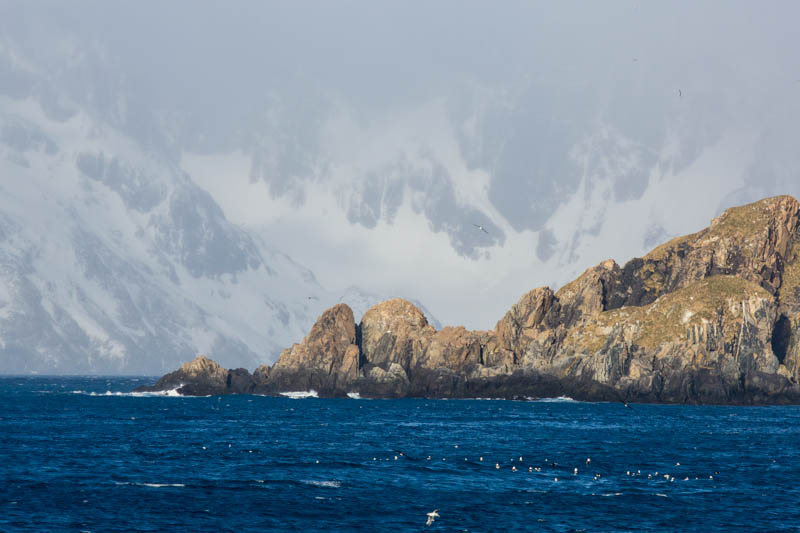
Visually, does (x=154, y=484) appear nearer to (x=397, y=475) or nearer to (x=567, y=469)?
(x=397, y=475)

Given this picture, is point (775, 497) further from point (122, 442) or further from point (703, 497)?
point (122, 442)

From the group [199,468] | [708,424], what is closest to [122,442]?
[199,468]

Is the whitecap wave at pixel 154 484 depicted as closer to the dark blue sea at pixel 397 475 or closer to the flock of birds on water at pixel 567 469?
the dark blue sea at pixel 397 475

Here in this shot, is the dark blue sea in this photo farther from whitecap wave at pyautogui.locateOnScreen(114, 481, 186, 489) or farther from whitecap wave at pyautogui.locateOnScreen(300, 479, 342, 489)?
whitecap wave at pyautogui.locateOnScreen(300, 479, 342, 489)

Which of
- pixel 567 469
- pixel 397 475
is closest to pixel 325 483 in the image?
pixel 397 475

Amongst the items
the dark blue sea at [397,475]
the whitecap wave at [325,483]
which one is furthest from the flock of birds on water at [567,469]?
the whitecap wave at [325,483]

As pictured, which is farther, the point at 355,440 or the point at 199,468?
the point at 355,440

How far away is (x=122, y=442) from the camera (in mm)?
132875

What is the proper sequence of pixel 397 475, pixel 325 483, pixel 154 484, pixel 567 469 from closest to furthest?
1. pixel 154 484
2. pixel 325 483
3. pixel 397 475
4. pixel 567 469

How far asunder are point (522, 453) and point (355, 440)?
81.9 feet

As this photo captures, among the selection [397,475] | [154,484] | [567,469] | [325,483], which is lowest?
[154,484]

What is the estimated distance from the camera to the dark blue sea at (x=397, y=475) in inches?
3263

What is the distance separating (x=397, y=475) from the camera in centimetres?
10525

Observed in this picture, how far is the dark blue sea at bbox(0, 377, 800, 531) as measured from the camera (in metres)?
82.9
